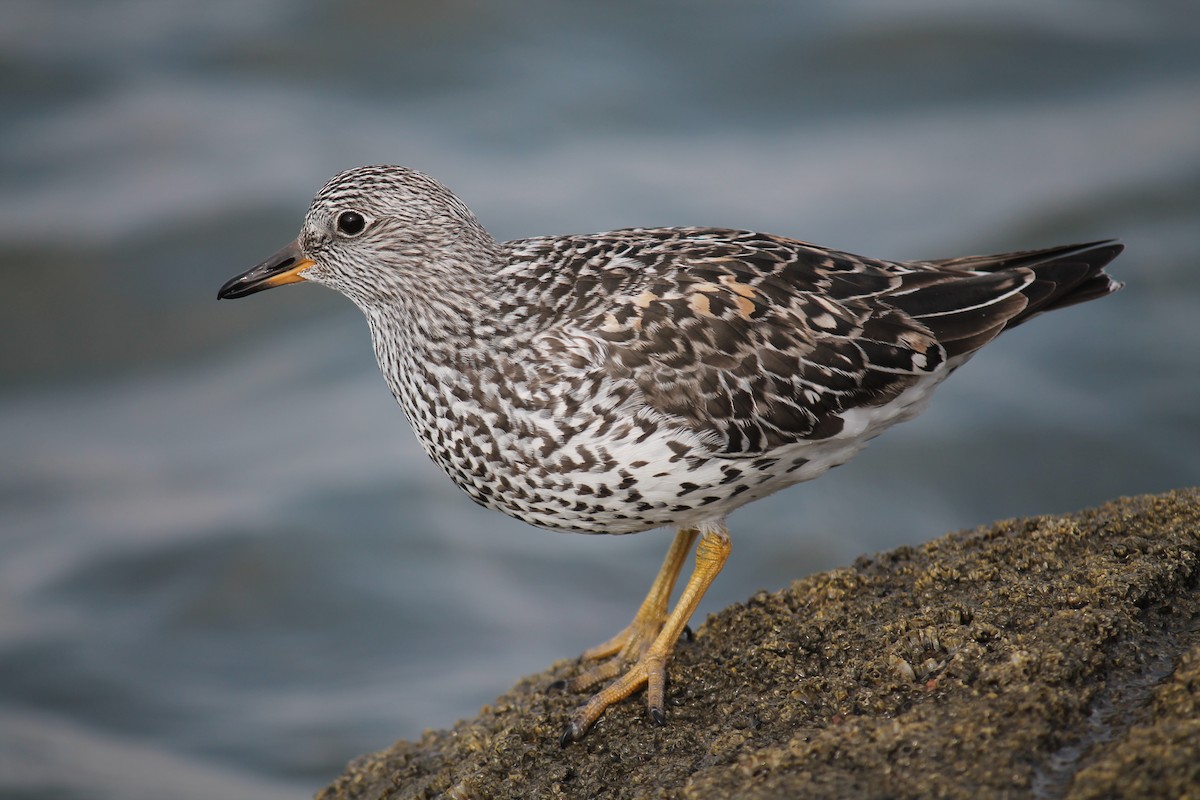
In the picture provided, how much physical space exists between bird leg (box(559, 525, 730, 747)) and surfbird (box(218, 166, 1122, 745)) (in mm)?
12

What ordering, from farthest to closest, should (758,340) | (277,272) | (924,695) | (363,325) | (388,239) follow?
1. (363,325)
2. (277,272)
3. (388,239)
4. (758,340)
5. (924,695)

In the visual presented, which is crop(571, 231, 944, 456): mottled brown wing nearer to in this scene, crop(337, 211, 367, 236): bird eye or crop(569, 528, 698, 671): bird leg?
crop(569, 528, 698, 671): bird leg

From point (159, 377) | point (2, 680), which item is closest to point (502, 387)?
point (2, 680)

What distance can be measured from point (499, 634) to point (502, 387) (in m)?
5.47

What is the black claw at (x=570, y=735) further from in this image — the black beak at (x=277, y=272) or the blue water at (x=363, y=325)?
the blue water at (x=363, y=325)

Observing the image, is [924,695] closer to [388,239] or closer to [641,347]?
[641,347]

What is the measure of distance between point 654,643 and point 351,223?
2770mm

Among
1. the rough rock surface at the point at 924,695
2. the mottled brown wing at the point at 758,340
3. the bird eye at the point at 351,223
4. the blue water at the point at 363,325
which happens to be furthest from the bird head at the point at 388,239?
the blue water at the point at 363,325

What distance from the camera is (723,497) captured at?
6254mm

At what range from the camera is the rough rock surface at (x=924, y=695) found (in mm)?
4391

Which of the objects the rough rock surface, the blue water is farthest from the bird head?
the blue water

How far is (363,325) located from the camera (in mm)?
14438

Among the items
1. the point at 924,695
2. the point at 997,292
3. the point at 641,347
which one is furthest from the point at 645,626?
the point at 997,292

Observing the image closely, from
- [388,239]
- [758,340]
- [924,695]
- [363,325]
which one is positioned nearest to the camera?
[924,695]
